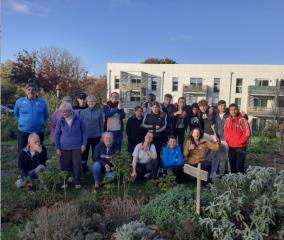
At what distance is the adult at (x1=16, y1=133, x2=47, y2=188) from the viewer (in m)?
6.61

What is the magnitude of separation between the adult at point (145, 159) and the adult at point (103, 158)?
1.71 ft

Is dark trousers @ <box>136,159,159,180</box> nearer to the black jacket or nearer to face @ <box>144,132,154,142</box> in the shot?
face @ <box>144,132,154,142</box>

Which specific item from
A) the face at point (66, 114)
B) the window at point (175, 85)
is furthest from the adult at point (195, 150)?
the window at point (175, 85)

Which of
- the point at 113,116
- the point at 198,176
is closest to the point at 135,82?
the point at 113,116

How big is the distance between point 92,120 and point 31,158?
139cm

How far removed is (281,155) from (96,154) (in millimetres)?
7744

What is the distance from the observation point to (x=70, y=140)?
6.71 metres

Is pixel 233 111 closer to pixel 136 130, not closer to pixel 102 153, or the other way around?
pixel 136 130

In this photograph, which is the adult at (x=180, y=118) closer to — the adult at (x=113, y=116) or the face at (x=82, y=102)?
the adult at (x=113, y=116)

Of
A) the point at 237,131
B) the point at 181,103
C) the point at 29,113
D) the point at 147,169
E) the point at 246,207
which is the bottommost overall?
the point at 147,169

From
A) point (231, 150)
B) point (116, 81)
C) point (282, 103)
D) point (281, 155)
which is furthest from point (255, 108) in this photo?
point (231, 150)

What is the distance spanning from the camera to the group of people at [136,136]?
6730 mm

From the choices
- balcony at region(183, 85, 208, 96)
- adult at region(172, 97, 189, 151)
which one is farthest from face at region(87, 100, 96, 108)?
balcony at region(183, 85, 208, 96)

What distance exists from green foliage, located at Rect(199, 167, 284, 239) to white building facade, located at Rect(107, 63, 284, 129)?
33.1m
